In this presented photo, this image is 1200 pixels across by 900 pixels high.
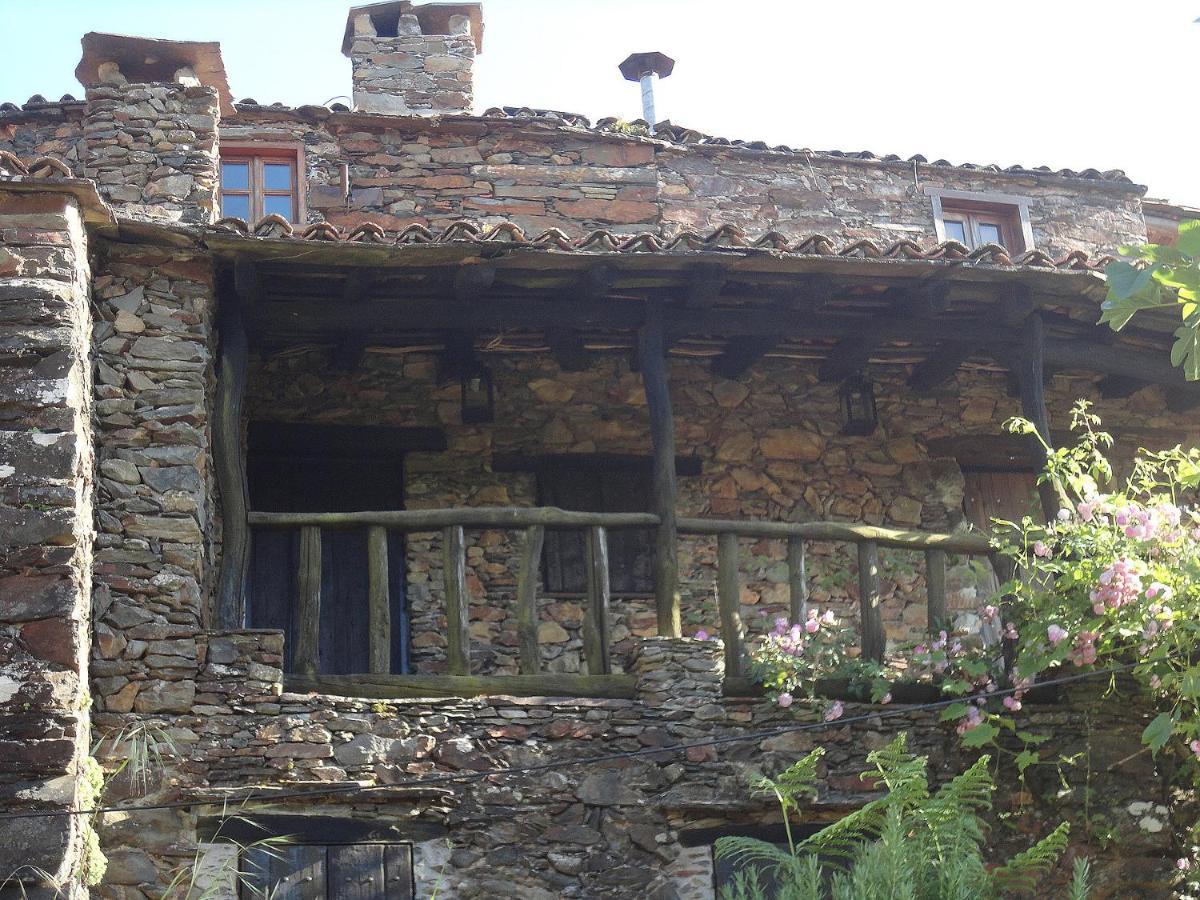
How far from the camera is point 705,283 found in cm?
738

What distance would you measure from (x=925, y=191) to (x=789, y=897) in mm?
6749

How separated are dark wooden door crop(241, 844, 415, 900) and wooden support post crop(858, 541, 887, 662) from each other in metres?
2.25

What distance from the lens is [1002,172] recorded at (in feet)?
37.0

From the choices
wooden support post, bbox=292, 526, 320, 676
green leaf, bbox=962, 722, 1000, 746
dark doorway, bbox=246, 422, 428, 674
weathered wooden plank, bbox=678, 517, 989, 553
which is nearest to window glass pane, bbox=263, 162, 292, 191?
dark doorway, bbox=246, 422, 428, 674

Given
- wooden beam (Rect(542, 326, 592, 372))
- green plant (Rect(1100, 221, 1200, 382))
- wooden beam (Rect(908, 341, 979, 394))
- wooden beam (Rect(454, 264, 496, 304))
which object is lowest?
green plant (Rect(1100, 221, 1200, 382))

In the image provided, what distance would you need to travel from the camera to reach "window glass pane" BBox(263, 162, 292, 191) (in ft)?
33.1

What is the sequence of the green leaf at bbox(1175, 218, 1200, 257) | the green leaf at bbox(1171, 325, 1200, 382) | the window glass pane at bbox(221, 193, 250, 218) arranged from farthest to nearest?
1. the window glass pane at bbox(221, 193, 250, 218)
2. the green leaf at bbox(1171, 325, 1200, 382)
3. the green leaf at bbox(1175, 218, 1200, 257)

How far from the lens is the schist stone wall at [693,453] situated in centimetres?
835

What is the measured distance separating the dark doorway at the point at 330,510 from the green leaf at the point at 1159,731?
11.5 ft

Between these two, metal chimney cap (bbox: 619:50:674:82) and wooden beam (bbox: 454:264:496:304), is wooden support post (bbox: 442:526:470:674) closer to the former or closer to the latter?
wooden beam (bbox: 454:264:496:304)

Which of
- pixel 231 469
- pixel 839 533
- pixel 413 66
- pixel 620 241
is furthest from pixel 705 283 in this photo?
pixel 413 66

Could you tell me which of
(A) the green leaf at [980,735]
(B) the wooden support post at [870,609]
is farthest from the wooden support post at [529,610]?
(A) the green leaf at [980,735]

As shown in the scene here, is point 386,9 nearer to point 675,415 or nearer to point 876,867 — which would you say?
point 675,415

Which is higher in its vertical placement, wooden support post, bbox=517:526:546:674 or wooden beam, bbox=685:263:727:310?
wooden beam, bbox=685:263:727:310
